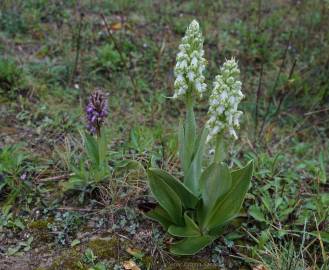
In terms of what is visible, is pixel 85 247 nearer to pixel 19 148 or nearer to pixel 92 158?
pixel 92 158

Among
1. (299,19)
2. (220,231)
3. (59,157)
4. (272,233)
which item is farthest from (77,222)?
(299,19)

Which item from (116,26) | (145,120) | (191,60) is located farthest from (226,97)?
(116,26)

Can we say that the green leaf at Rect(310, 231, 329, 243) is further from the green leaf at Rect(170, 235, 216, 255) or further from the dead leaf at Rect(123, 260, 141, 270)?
the dead leaf at Rect(123, 260, 141, 270)

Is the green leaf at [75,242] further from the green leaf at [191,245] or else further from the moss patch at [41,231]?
the green leaf at [191,245]

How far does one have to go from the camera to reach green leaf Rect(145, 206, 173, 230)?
253 cm

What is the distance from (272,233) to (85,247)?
3.91ft

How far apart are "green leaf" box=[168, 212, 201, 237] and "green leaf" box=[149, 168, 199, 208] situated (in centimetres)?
11

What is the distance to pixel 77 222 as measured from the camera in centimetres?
269

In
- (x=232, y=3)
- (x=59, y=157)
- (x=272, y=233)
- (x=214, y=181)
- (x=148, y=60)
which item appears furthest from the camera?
(x=232, y=3)

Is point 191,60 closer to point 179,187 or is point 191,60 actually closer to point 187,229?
point 179,187

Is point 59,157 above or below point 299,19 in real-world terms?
below

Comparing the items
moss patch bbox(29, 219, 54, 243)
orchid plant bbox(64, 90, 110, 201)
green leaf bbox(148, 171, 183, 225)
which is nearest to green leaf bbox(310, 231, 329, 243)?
green leaf bbox(148, 171, 183, 225)

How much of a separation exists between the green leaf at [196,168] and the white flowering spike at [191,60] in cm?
31

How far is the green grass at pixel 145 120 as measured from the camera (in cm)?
263
